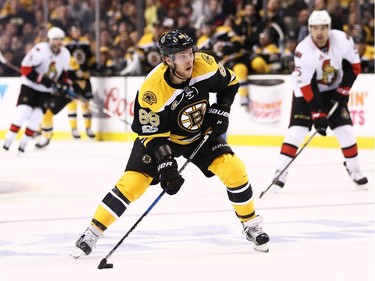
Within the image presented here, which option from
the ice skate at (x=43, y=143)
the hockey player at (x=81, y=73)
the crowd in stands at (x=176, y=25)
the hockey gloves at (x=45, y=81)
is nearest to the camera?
the crowd in stands at (x=176, y=25)

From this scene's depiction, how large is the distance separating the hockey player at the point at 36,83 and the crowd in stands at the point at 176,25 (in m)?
1.79

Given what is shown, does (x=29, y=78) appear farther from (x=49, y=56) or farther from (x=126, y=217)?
(x=126, y=217)

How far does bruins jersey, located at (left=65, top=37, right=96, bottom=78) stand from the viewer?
517 inches

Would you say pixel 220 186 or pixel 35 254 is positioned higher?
pixel 35 254

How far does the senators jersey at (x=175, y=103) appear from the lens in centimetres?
451

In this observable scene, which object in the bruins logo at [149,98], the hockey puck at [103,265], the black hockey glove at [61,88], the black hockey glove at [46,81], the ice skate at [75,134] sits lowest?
the ice skate at [75,134]

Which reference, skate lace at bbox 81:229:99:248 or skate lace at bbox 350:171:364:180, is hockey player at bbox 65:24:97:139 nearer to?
skate lace at bbox 350:171:364:180

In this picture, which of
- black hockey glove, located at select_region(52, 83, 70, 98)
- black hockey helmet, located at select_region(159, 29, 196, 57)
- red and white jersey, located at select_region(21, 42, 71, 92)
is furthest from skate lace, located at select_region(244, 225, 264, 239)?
black hockey glove, located at select_region(52, 83, 70, 98)

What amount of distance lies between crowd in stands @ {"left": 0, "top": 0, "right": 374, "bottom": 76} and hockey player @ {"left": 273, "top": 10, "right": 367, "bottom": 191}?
11.5ft

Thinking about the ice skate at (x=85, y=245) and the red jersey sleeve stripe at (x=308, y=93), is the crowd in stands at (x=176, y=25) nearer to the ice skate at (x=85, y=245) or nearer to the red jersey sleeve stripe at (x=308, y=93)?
the red jersey sleeve stripe at (x=308, y=93)

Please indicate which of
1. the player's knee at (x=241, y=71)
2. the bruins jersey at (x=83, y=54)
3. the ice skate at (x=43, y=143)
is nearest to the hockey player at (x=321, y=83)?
the player's knee at (x=241, y=71)

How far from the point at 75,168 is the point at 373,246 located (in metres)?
5.07

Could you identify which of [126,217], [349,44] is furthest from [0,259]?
[349,44]

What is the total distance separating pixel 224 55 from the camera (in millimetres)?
11914
